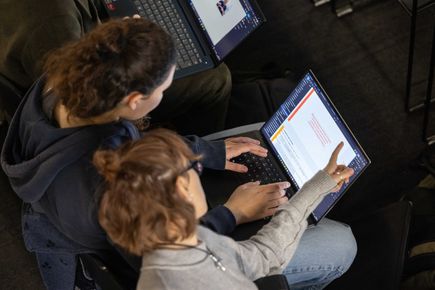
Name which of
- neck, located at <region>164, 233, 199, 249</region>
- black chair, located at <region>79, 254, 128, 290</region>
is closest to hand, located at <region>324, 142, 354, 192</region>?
neck, located at <region>164, 233, 199, 249</region>

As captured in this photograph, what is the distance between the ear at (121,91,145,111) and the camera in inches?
55.6

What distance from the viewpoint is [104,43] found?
4.58 feet

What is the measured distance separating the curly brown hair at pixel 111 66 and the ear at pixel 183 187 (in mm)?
287

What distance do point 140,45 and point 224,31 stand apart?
0.66 m

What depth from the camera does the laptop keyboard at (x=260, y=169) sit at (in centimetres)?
180

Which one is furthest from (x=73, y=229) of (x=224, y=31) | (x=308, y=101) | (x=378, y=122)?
(x=378, y=122)

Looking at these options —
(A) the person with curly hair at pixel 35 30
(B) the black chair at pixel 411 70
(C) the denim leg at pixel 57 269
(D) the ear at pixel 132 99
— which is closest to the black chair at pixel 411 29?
(B) the black chair at pixel 411 70

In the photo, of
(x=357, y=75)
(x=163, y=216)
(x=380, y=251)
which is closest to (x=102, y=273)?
(x=163, y=216)

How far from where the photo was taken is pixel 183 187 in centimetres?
121

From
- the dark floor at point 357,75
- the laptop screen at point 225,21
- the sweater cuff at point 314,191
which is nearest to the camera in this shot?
the sweater cuff at point 314,191

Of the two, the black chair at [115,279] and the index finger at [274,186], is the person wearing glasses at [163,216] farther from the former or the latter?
the index finger at [274,186]

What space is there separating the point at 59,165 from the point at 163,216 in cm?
35

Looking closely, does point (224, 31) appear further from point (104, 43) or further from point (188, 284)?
point (188, 284)

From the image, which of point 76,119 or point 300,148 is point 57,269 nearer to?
point 76,119
